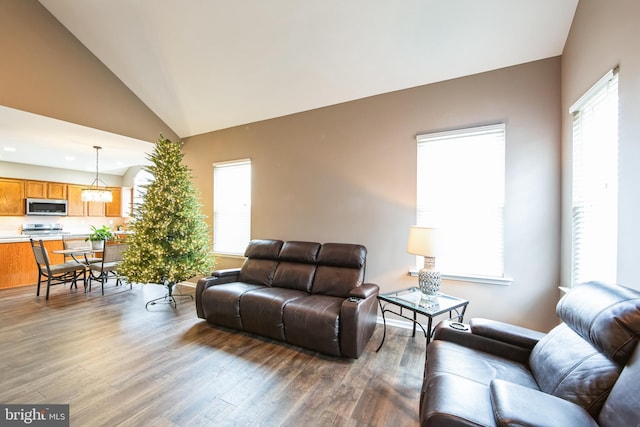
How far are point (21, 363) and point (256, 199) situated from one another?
294cm

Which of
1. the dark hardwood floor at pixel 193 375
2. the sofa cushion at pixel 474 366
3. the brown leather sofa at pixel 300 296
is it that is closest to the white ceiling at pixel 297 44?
the brown leather sofa at pixel 300 296

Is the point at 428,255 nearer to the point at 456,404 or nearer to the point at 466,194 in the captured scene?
the point at 466,194

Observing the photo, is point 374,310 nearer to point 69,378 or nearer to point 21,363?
point 69,378

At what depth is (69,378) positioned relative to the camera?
2057 millimetres

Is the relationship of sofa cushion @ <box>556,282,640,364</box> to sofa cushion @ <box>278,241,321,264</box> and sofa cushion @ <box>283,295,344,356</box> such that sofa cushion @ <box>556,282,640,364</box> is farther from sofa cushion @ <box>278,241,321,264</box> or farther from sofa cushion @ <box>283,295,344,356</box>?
sofa cushion @ <box>278,241,321,264</box>

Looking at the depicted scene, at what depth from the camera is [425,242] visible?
2.36 metres

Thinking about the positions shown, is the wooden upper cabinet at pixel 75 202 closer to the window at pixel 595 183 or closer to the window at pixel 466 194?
the window at pixel 466 194

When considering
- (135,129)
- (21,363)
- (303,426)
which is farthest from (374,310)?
(135,129)

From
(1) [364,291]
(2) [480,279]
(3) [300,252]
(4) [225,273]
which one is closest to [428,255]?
(1) [364,291]

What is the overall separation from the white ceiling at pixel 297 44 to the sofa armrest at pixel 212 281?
7.96 feet

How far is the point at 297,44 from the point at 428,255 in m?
2.72

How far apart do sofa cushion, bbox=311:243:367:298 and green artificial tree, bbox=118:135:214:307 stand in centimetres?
193

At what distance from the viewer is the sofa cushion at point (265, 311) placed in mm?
2625

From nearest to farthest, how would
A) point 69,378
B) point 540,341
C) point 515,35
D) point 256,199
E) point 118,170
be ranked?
point 540,341
point 69,378
point 515,35
point 256,199
point 118,170
